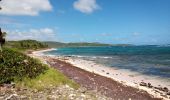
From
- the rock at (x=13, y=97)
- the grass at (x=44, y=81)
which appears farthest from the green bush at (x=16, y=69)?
the rock at (x=13, y=97)

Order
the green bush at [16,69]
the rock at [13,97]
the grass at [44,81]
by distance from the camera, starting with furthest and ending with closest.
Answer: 1. the green bush at [16,69]
2. the grass at [44,81]
3. the rock at [13,97]

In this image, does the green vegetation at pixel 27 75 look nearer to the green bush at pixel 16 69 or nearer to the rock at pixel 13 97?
the green bush at pixel 16 69

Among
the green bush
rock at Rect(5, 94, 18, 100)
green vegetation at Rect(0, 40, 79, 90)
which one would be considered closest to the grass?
green vegetation at Rect(0, 40, 79, 90)

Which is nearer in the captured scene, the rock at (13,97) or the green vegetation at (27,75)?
the rock at (13,97)

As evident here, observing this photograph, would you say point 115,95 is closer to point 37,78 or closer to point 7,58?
point 37,78

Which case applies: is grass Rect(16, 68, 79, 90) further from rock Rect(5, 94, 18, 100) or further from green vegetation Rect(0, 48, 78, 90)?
rock Rect(5, 94, 18, 100)

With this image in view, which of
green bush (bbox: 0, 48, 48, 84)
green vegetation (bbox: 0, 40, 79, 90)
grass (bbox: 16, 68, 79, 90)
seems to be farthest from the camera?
green bush (bbox: 0, 48, 48, 84)

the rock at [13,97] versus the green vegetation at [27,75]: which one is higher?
the green vegetation at [27,75]

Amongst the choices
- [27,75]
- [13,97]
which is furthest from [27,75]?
[13,97]

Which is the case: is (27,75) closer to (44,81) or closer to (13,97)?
(44,81)

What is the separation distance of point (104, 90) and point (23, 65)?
8.05 meters

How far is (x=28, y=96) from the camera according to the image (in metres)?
18.3

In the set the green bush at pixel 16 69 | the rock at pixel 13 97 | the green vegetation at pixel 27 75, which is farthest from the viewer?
the green bush at pixel 16 69

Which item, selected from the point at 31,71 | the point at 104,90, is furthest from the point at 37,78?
the point at 104,90
